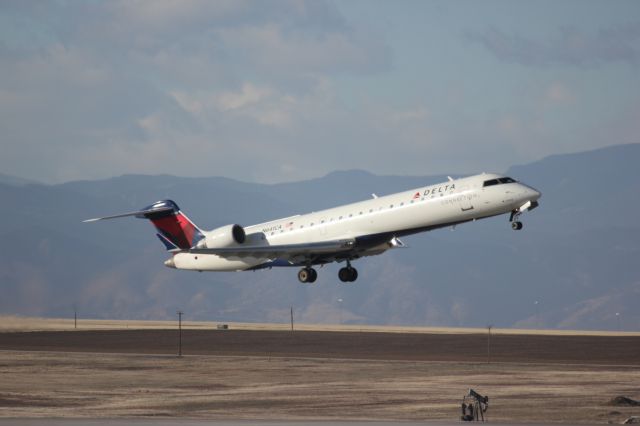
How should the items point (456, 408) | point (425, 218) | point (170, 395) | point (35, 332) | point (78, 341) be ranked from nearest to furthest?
point (456, 408)
point (170, 395)
point (425, 218)
point (78, 341)
point (35, 332)

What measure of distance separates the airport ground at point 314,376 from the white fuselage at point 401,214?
21.7 feet

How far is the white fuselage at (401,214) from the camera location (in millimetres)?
53562

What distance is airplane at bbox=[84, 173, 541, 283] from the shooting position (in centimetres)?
5381

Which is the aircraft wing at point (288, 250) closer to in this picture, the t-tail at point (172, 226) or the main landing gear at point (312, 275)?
the main landing gear at point (312, 275)

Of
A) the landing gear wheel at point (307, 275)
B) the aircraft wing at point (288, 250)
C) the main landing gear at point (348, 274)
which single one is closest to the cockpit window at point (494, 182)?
the aircraft wing at point (288, 250)

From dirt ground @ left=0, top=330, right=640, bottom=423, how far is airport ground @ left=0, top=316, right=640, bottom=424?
0.06m

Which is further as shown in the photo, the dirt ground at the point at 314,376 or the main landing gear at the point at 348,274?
the main landing gear at the point at 348,274

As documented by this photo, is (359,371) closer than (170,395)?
No

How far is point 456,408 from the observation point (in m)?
41.4

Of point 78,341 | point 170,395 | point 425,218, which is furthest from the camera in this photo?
point 78,341

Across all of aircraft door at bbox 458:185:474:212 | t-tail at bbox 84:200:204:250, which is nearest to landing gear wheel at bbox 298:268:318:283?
t-tail at bbox 84:200:204:250

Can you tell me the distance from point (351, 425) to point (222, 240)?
35918 millimetres

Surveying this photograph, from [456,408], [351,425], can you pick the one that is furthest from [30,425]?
[456,408]

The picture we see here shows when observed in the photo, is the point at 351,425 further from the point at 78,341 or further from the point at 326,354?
the point at 78,341
